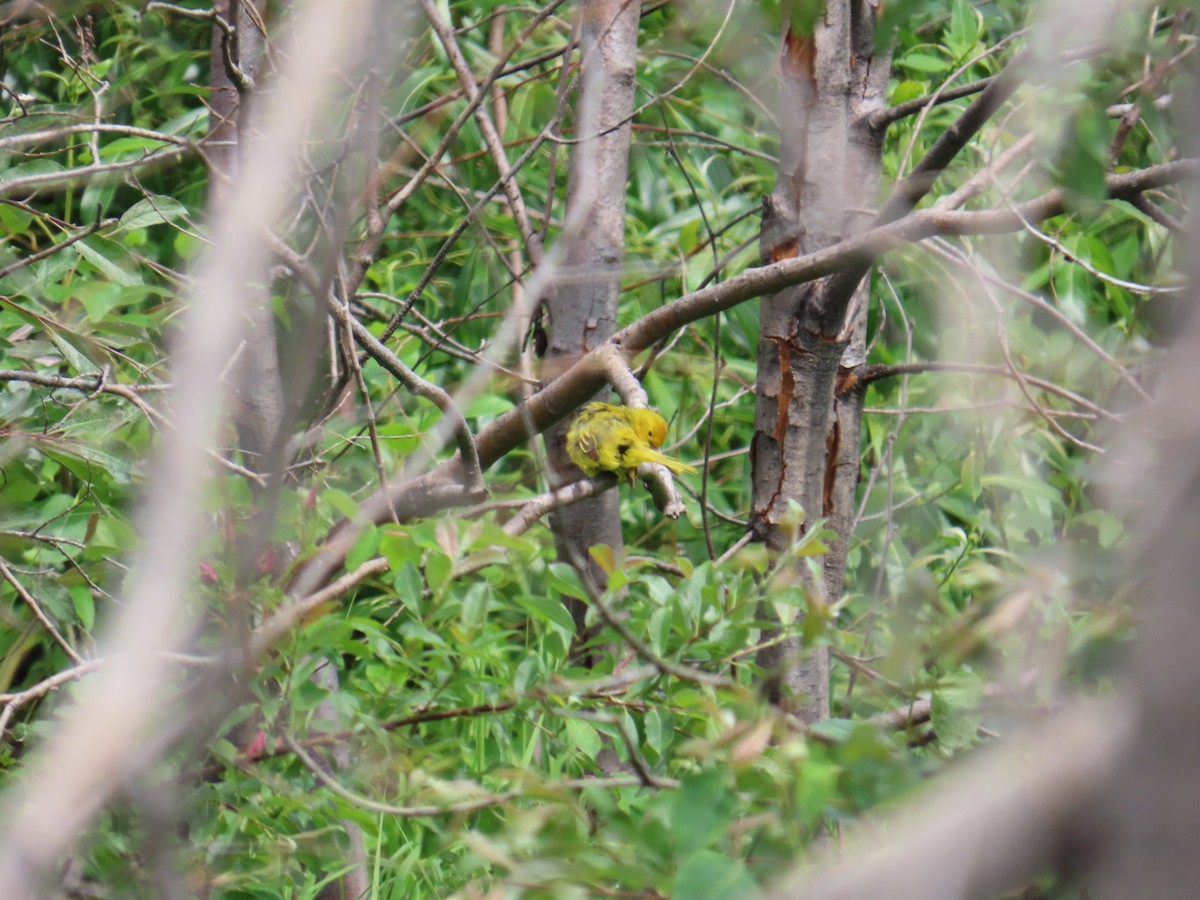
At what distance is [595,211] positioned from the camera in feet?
10.0

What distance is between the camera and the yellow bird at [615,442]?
117 inches

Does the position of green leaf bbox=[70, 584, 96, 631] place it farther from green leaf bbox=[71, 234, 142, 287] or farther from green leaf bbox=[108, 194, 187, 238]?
green leaf bbox=[108, 194, 187, 238]

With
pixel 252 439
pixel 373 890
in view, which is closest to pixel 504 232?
pixel 252 439

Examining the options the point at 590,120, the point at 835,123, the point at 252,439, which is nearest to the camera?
the point at 835,123

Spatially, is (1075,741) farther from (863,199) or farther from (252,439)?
(252,439)

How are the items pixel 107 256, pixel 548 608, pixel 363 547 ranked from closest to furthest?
pixel 363 547 → pixel 548 608 → pixel 107 256

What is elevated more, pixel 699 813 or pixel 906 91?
pixel 906 91

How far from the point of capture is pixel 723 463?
14.4 feet

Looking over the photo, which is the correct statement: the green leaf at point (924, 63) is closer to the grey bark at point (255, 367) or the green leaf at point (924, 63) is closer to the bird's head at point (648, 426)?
the bird's head at point (648, 426)

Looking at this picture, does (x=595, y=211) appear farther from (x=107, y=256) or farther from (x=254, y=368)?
(x=107, y=256)

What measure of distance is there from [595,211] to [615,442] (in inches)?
26.0

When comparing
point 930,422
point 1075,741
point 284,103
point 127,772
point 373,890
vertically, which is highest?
point 284,103

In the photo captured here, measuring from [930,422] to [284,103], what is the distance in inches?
144

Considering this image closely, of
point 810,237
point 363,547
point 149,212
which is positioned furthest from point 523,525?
point 149,212
